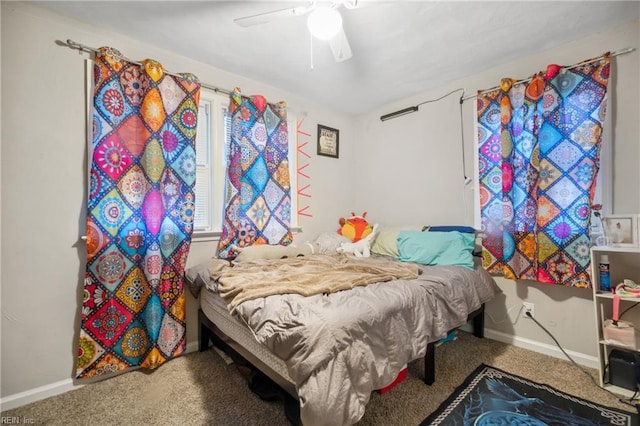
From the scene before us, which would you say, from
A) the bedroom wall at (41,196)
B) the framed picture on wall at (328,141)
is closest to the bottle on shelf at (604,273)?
the framed picture on wall at (328,141)

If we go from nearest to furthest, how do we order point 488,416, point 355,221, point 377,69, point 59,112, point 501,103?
1. point 488,416
2. point 59,112
3. point 501,103
4. point 377,69
5. point 355,221

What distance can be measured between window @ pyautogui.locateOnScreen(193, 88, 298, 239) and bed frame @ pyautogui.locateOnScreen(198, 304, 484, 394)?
75 cm

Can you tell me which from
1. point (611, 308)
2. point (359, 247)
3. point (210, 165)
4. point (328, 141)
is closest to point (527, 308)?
point (611, 308)

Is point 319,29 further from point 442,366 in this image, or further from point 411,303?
point 442,366

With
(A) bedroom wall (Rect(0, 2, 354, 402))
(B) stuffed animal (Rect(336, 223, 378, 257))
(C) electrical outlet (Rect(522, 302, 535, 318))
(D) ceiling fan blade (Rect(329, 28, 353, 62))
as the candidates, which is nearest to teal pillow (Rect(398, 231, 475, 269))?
(B) stuffed animal (Rect(336, 223, 378, 257))

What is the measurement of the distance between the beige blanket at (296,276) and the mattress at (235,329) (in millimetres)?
157

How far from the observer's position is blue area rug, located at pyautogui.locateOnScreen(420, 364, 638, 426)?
1.44 metres

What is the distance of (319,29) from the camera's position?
148 centimetres

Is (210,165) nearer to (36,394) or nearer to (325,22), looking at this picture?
(325,22)

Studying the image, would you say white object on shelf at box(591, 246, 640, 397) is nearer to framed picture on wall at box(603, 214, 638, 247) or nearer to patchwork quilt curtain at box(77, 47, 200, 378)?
framed picture on wall at box(603, 214, 638, 247)

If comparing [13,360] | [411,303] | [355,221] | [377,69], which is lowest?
[13,360]

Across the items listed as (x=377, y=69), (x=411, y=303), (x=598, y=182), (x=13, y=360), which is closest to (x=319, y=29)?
(x=377, y=69)

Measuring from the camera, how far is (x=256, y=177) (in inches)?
101

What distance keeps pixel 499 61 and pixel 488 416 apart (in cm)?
259
